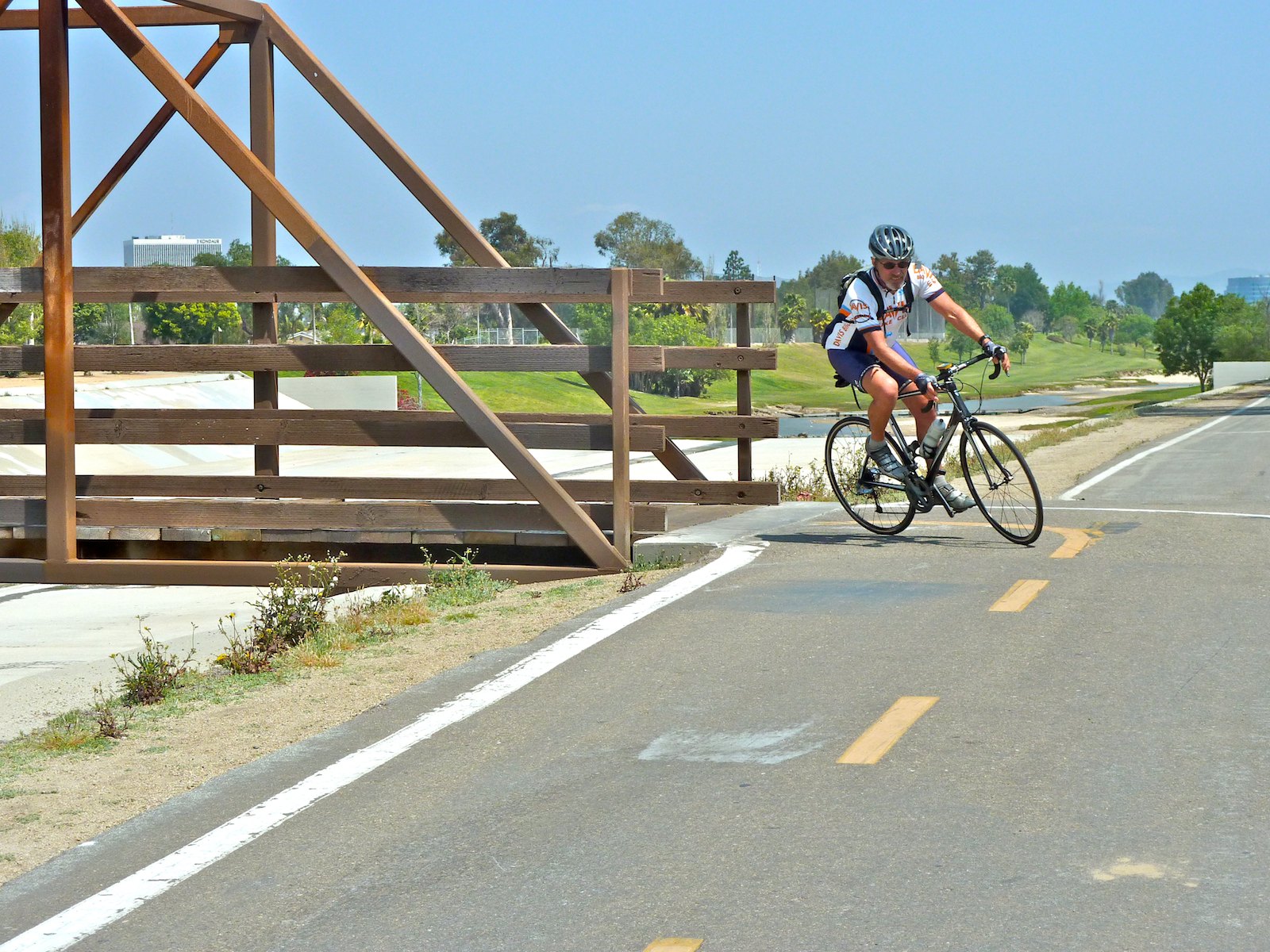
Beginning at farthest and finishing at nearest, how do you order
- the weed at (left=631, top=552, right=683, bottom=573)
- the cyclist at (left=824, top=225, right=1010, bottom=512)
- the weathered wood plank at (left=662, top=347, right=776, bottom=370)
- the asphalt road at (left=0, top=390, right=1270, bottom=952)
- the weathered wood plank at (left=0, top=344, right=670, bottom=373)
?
the weathered wood plank at (left=662, top=347, right=776, bottom=370) < the weathered wood plank at (left=0, top=344, right=670, bottom=373) < the weed at (left=631, top=552, right=683, bottom=573) < the cyclist at (left=824, top=225, right=1010, bottom=512) < the asphalt road at (left=0, top=390, right=1270, bottom=952)

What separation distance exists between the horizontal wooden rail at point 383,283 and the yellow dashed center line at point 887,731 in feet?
16.4

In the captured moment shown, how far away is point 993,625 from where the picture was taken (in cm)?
805

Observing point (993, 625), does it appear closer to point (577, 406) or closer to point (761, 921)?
point (761, 921)

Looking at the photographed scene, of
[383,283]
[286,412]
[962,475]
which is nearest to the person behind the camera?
[383,283]

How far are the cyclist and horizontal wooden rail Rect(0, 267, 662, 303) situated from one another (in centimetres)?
141

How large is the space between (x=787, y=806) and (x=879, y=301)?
6.04 m

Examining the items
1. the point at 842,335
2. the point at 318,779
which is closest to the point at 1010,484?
the point at 842,335

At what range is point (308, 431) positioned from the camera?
11.5 meters

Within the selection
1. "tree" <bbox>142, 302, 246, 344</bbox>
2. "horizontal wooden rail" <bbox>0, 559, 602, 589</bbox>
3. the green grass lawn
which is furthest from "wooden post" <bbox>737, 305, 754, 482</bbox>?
"tree" <bbox>142, 302, 246, 344</bbox>

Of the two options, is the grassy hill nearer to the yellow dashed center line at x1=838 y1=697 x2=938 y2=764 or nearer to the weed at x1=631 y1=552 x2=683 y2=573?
the weed at x1=631 y1=552 x2=683 y2=573

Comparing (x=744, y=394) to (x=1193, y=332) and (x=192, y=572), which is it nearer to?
(x=192, y=572)

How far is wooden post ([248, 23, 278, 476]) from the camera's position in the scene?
501 inches

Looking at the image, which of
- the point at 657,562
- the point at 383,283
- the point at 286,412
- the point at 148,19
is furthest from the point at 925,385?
the point at 148,19

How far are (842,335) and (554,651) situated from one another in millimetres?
4055
